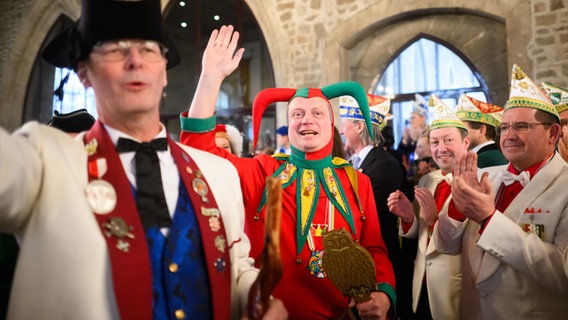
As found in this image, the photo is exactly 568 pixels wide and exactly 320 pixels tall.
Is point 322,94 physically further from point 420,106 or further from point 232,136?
point 420,106

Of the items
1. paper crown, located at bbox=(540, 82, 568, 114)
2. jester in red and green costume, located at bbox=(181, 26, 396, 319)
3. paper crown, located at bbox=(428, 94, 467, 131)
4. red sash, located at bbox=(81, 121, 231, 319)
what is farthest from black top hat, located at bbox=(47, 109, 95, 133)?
paper crown, located at bbox=(540, 82, 568, 114)

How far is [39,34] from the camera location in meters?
10.1

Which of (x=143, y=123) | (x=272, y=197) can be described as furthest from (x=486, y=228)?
(x=143, y=123)

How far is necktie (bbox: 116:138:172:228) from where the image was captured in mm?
1283

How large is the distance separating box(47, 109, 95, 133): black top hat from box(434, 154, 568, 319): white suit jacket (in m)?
1.96

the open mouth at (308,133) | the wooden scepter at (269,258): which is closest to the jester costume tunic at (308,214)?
the open mouth at (308,133)

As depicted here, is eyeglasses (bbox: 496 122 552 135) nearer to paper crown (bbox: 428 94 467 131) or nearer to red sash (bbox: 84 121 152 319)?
paper crown (bbox: 428 94 467 131)

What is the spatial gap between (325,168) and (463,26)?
611cm

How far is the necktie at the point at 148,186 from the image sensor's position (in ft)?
4.21

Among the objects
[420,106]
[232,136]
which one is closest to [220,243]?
[232,136]

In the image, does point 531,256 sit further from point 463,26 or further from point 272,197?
point 463,26

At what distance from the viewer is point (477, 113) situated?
388 cm

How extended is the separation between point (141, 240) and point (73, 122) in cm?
125

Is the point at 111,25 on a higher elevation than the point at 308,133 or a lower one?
higher
